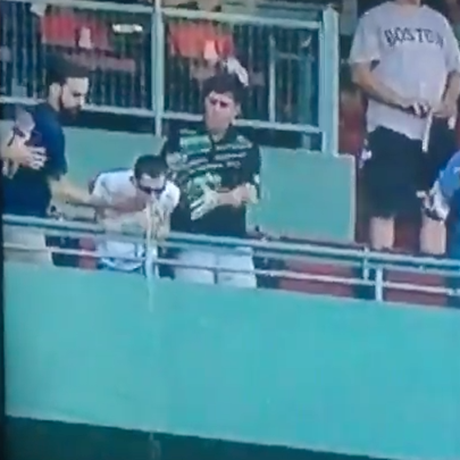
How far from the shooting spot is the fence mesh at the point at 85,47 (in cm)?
149

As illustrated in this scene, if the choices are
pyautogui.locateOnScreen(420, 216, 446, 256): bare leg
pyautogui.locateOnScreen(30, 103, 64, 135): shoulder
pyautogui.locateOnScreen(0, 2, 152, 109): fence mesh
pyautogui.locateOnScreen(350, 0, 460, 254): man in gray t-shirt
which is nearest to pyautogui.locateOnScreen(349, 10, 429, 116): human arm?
pyautogui.locateOnScreen(350, 0, 460, 254): man in gray t-shirt

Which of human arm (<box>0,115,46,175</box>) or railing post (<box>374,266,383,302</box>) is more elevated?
human arm (<box>0,115,46,175</box>)

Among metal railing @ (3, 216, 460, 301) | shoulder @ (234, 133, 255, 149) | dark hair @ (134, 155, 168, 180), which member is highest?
shoulder @ (234, 133, 255, 149)

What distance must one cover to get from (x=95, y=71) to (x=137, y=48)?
51 millimetres

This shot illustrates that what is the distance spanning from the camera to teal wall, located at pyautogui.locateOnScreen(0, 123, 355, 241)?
1464mm

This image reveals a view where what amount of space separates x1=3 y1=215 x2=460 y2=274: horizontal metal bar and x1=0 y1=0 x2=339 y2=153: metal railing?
0.10 m

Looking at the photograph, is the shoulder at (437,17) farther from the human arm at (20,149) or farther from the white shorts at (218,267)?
the human arm at (20,149)

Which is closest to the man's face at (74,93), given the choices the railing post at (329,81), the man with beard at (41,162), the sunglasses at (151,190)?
the man with beard at (41,162)

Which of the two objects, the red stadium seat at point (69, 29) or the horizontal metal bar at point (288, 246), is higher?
the red stadium seat at point (69, 29)

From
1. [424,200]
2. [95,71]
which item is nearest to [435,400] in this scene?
[424,200]

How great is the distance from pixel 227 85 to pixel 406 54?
176mm

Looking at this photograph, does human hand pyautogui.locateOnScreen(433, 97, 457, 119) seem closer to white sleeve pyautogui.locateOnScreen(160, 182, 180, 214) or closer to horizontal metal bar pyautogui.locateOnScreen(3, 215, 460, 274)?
horizontal metal bar pyautogui.locateOnScreen(3, 215, 460, 274)

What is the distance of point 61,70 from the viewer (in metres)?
1.52

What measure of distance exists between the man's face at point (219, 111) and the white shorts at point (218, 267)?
0.40 ft
